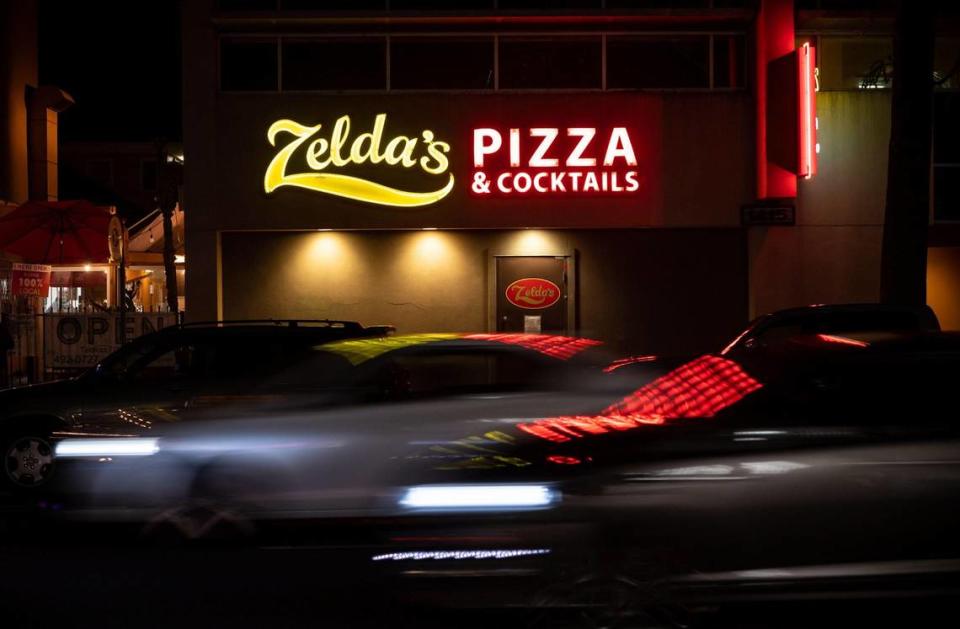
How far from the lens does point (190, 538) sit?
5887 mm

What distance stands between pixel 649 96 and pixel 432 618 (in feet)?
46.8

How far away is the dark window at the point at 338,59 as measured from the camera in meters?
18.3

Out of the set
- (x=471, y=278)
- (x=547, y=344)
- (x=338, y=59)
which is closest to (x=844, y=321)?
(x=547, y=344)

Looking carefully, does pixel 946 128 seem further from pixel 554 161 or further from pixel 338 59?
pixel 338 59

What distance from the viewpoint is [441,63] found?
1839 cm

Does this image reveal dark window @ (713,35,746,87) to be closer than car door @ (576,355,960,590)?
No

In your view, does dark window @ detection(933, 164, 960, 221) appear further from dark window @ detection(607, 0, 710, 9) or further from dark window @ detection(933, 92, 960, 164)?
dark window @ detection(607, 0, 710, 9)

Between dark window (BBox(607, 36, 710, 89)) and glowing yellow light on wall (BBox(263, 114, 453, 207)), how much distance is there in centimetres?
350

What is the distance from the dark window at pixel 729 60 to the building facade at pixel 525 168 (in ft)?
0.13

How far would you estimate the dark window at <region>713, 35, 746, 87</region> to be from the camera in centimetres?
1853

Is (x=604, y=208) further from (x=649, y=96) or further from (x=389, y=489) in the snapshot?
(x=389, y=489)

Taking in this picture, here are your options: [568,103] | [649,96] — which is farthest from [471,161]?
[649,96]

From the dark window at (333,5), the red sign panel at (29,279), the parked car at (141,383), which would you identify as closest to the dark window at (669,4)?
the dark window at (333,5)

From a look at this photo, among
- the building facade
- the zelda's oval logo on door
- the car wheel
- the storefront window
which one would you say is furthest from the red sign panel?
the storefront window
